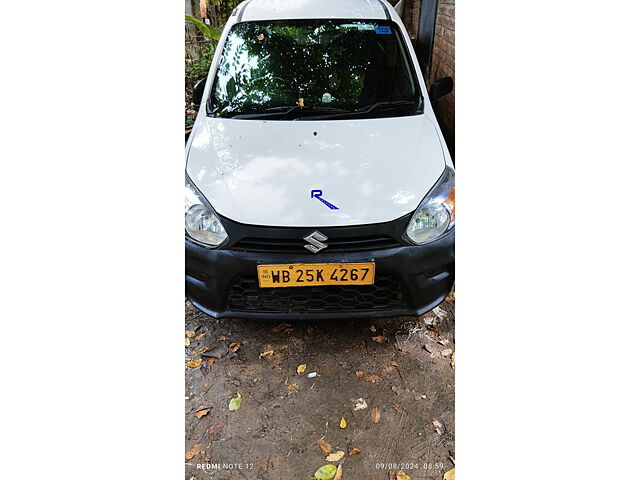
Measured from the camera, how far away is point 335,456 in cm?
180

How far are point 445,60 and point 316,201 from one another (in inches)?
55.5

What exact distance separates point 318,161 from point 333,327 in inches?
34.8

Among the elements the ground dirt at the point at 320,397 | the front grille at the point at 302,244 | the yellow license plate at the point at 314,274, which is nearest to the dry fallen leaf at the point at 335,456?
the ground dirt at the point at 320,397

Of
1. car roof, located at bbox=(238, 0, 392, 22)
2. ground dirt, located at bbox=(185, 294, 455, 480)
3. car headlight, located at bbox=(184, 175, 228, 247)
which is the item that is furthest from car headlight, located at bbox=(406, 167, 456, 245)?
car roof, located at bbox=(238, 0, 392, 22)

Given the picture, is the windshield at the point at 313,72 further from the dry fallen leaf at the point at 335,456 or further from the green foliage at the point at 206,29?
the dry fallen leaf at the point at 335,456

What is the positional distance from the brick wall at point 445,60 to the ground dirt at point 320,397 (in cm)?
94

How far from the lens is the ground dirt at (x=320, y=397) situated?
1797 millimetres

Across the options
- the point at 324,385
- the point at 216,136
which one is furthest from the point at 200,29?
the point at 324,385

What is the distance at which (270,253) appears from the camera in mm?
1916

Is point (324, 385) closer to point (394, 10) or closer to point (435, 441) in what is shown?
point (435, 441)

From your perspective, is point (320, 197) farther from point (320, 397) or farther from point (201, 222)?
point (320, 397)

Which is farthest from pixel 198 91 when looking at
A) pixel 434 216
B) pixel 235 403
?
pixel 235 403

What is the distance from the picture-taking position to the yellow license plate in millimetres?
1901

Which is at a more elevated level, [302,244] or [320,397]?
[302,244]
